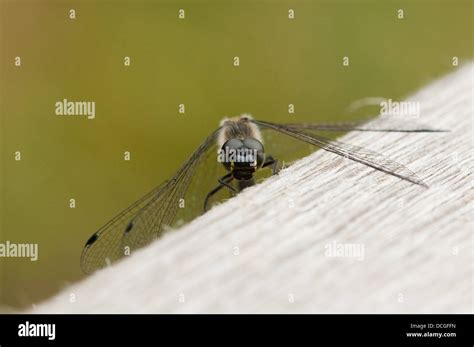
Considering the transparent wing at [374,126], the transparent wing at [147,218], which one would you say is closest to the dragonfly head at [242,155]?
the transparent wing at [147,218]

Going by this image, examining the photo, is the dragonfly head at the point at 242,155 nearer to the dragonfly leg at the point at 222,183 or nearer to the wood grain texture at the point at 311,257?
the dragonfly leg at the point at 222,183

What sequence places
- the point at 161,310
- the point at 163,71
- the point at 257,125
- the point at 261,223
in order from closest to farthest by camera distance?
the point at 161,310
the point at 261,223
the point at 257,125
the point at 163,71

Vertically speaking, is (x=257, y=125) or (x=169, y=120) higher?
(x=169, y=120)

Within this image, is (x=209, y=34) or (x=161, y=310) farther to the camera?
(x=209, y=34)

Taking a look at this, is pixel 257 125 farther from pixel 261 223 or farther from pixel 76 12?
pixel 76 12

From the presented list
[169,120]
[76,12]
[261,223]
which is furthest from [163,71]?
[261,223]

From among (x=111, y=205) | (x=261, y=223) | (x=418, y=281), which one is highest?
(x=111, y=205)

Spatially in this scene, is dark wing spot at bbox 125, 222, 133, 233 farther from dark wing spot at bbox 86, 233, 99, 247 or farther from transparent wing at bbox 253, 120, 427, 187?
transparent wing at bbox 253, 120, 427, 187

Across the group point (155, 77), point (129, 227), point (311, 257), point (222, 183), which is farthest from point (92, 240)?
point (155, 77)
